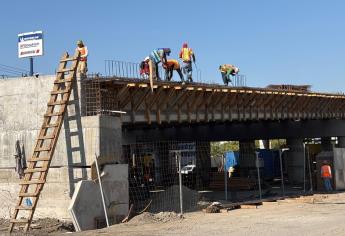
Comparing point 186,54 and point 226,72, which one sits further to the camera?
point 226,72

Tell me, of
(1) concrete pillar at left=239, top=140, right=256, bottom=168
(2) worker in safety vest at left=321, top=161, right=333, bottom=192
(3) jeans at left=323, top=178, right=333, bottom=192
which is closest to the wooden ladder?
(2) worker in safety vest at left=321, top=161, right=333, bottom=192

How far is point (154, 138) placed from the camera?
43594mm

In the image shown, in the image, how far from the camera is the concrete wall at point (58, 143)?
18.0 m

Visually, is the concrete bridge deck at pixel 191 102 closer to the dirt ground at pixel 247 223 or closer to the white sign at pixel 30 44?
the dirt ground at pixel 247 223

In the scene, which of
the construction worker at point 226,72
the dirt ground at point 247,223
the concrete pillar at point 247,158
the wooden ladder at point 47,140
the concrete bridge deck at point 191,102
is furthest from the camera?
the concrete pillar at point 247,158

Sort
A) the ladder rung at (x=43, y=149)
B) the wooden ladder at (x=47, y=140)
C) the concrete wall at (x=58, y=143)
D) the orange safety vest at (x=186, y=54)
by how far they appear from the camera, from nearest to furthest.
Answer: the wooden ladder at (x=47, y=140)
the ladder rung at (x=43, y=149)
the concrete wall at (x=58, y=143)
the orange safety vest at (x=186, y=54)

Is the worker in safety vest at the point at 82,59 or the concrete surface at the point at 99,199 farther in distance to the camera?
the worker in safety vest at the point at 82,59

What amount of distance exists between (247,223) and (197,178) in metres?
22.1

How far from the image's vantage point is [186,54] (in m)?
24.6

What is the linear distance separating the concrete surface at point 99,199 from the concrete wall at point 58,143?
0.58m

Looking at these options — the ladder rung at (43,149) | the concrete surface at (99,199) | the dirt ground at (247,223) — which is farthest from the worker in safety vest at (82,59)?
the dirt ground at (247,223)

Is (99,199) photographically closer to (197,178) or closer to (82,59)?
(82,59)

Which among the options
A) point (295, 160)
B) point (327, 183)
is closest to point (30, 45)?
point (327, 183)

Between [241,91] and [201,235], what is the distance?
14.7m
